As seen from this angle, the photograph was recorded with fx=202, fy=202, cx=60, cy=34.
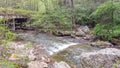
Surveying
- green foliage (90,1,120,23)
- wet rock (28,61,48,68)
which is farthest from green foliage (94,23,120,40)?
wet rock (28,61,48,68)

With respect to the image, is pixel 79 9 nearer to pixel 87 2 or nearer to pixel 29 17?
pixel 87 2

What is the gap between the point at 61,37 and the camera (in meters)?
19.3

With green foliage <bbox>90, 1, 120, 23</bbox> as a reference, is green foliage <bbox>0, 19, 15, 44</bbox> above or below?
below

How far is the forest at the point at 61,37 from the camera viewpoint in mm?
8119

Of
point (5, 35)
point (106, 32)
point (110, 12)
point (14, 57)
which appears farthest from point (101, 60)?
point (110, 12)

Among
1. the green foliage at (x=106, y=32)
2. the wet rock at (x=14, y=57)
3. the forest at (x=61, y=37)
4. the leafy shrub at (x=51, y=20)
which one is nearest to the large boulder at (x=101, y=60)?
the forest at (x=61, y=37)

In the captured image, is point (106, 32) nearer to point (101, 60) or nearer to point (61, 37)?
point (61, 37)

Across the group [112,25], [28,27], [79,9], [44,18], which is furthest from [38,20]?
[112,25]

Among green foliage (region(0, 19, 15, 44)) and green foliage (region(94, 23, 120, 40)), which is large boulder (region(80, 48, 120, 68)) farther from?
green foliage (region(94, 23, 120, 40))

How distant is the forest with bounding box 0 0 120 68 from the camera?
8119 mm

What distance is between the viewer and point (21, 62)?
817 cm

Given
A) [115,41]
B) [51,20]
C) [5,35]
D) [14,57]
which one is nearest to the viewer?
[5,35]

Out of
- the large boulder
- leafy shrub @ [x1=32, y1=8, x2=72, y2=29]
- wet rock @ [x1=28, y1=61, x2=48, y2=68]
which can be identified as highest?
leafy shrub @ [x1=32, y1=8, x2=72, y2=29]

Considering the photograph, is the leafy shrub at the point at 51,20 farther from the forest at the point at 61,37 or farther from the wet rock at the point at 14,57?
the wet rock at the point at 14,57
